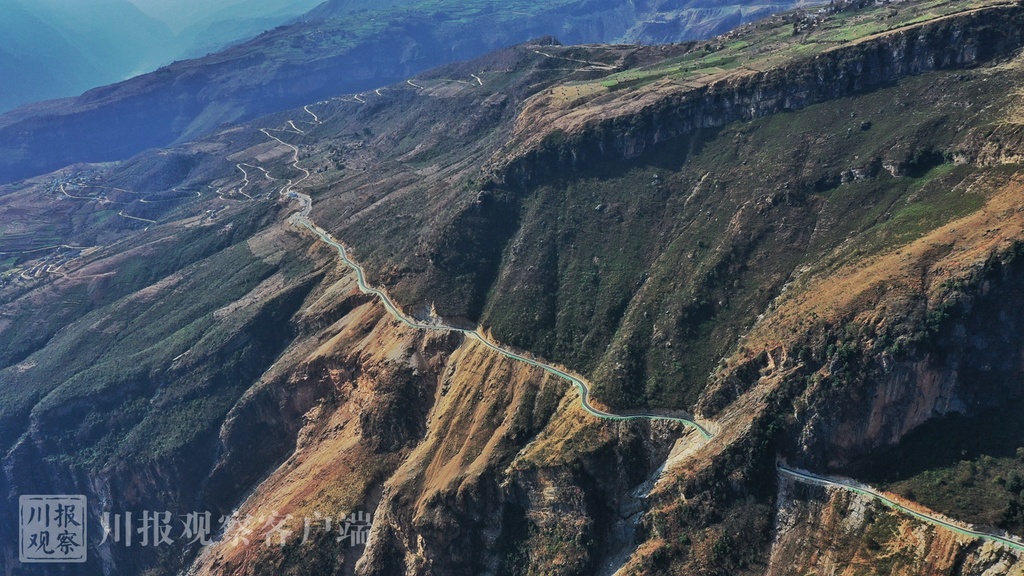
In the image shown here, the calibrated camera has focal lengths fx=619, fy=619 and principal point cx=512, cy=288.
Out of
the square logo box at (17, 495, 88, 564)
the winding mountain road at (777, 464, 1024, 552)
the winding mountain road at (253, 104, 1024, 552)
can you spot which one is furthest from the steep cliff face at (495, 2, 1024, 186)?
the square logo box at (17, 495, 88, 564)

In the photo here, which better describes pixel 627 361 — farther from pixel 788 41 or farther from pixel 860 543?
pixel 788 41

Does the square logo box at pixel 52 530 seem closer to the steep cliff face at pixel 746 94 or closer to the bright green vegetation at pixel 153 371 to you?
the bright green vegetation at pixel 153 371

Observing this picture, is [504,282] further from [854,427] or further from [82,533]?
[82,533]

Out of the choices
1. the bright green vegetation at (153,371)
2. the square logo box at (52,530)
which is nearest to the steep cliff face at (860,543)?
the bright green vegetation at (153,371)

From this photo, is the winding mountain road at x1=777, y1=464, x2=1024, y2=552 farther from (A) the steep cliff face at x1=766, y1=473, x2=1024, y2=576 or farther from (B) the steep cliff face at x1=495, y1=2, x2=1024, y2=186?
(B) the steep cliff face at x1=495, y1=2, x2=1024, y2=186

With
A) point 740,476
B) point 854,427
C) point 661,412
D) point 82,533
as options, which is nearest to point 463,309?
point 661,412
